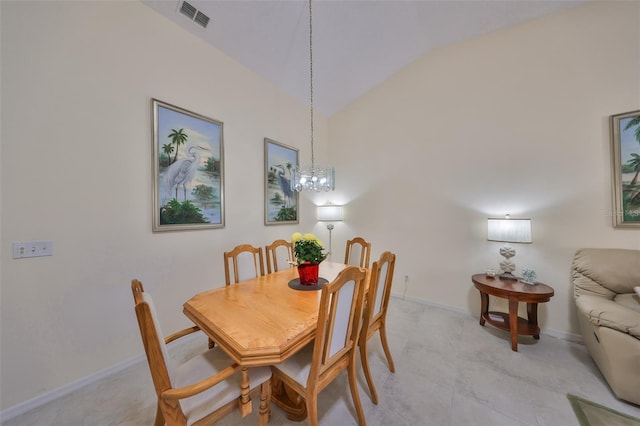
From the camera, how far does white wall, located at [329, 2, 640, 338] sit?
86.9 inches

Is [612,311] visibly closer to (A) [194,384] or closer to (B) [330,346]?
(B) [330,346]

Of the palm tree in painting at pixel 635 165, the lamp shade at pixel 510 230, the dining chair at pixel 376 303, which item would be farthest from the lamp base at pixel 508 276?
the dining chair at pixel 376 303

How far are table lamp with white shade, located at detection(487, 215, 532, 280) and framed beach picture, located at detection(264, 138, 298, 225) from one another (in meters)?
2.63

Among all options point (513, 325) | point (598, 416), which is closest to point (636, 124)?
point (513, 325)

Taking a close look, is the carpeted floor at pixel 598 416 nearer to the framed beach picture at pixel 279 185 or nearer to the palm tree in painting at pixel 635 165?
the palm tree in painting at pixel 635 165

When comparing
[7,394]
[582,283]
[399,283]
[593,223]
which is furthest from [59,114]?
[593,223]

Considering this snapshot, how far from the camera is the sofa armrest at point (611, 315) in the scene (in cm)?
147

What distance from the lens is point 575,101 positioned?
231 centimetres

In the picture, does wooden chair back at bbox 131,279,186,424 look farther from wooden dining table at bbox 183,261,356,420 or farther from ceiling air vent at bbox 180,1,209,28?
ceiling air vent at bbox 180,1,209,28

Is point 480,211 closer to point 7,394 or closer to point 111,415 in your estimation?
point 111,415

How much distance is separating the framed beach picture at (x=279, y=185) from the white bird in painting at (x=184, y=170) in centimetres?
94

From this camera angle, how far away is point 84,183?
173cm

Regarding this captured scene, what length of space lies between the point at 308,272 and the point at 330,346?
2.33ft

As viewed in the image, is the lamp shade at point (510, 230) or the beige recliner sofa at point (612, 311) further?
the lamp shade at point (510, 230)
